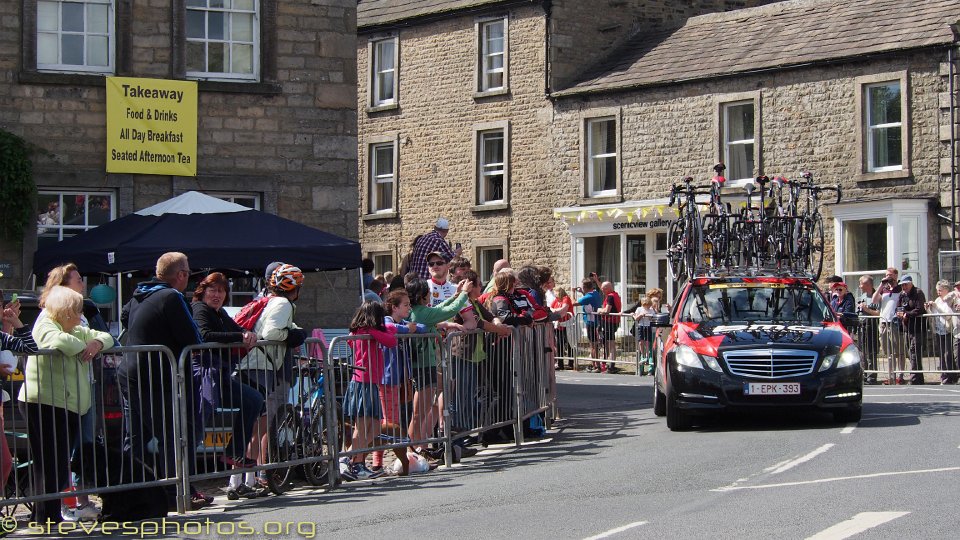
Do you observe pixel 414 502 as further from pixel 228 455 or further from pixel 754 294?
pixel 754 294

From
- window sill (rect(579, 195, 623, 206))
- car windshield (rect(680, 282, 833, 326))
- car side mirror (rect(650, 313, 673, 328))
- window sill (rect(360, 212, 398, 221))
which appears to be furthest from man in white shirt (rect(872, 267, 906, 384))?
window sill (rect(360, 212, 398, 221))

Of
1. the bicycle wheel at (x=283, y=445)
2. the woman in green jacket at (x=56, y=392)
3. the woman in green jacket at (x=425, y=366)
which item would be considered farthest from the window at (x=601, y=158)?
the woman in green jacket at (x=56, y=392)

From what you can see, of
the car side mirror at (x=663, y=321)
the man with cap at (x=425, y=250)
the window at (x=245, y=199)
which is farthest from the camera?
the window at (x=245, y=199)

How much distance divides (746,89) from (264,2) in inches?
633

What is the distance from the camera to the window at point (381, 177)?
1687 inches

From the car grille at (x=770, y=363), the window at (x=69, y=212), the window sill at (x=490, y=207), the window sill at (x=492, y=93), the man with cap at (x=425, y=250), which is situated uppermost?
the window sill at (x=492, y=93)

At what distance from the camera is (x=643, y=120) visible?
119ft

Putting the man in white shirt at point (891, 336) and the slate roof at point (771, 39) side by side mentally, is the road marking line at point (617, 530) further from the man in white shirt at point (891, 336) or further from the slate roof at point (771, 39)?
the slate roof at point (771, 39)

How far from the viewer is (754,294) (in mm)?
16703

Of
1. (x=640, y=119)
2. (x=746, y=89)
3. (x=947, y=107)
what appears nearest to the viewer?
(x=947, y=107)

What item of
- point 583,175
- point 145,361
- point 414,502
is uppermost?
point 583,175

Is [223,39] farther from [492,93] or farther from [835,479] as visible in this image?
[492,93]

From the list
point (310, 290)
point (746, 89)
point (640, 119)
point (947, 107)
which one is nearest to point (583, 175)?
point (640, 119)

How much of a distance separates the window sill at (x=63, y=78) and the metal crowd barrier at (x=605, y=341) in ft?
38.0
